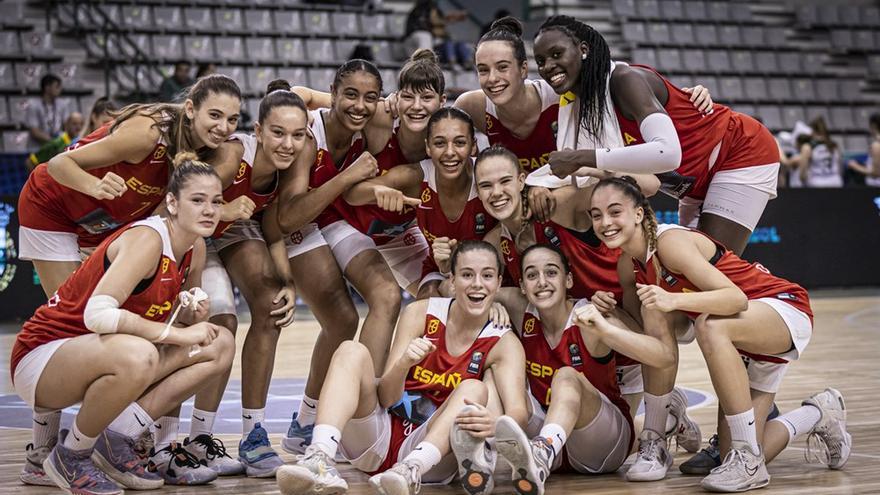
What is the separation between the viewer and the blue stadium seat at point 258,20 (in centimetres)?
1452

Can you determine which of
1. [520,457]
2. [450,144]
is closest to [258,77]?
[450,144]

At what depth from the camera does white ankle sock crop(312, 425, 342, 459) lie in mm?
3551

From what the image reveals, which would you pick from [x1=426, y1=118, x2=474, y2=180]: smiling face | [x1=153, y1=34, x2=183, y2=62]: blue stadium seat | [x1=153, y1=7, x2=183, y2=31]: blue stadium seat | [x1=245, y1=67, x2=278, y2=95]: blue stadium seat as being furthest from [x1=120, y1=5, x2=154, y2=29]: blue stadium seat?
[x1=426, y1=118, x2=474, y2=180]: smiling face

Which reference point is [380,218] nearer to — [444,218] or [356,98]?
[444,218]

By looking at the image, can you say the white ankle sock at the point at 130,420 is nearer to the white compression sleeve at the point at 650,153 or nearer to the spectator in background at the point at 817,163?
the white compression sleeve at the point at 650,153

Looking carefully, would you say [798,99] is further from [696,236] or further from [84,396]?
[84,396]

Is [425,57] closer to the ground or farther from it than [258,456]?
farther from it

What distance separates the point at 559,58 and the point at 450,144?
0.55 meters

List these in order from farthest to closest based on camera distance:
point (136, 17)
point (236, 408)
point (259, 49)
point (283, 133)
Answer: point (259, 49), point (136, 17), point (236, 408), point (283, 133)

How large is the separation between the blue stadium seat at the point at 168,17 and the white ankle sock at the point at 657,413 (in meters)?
10.9

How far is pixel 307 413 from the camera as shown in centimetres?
469

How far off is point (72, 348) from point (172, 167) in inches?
35.8

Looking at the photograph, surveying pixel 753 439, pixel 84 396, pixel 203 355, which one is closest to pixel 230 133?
pixel 203 355

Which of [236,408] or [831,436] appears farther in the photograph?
[236,408]
